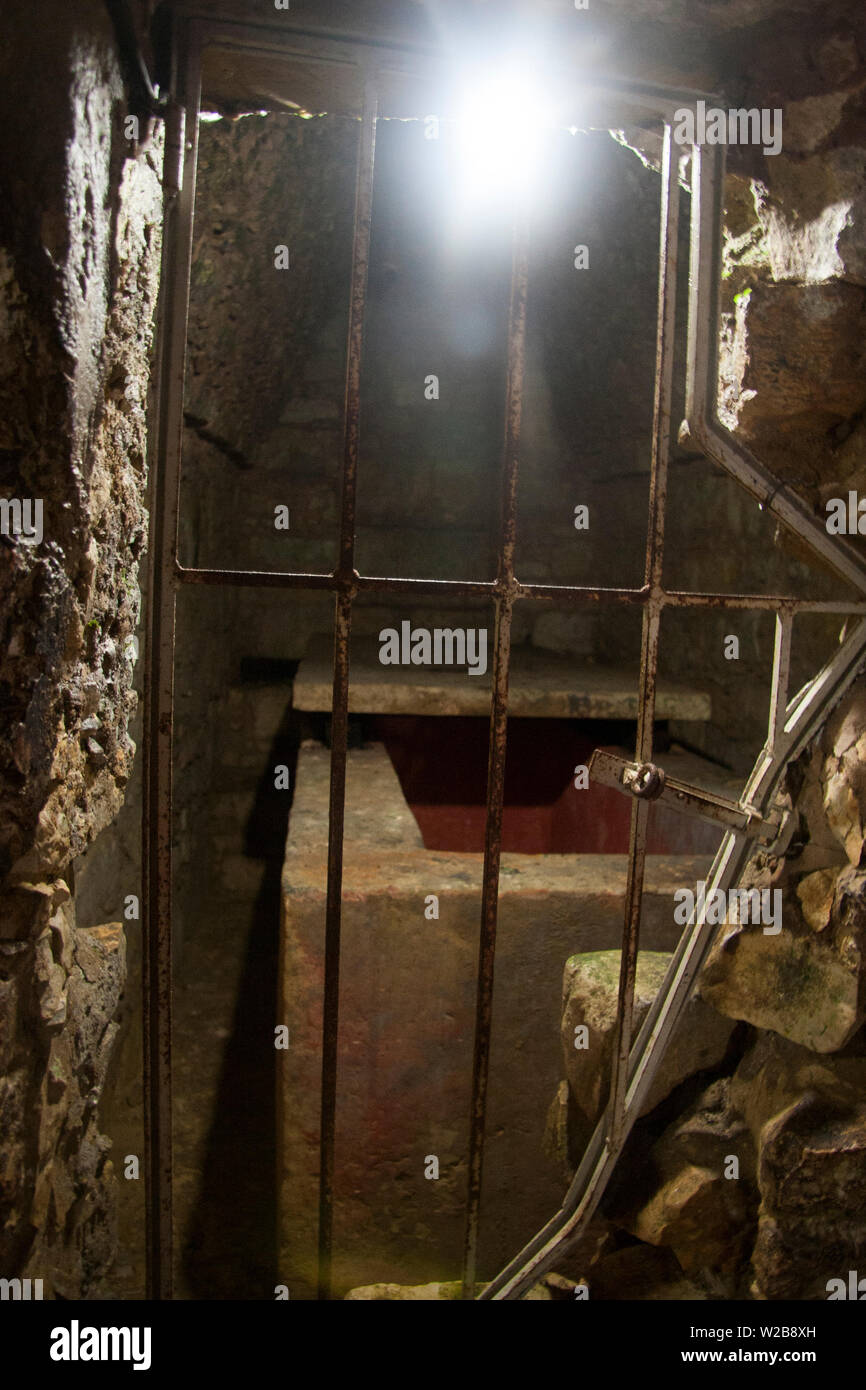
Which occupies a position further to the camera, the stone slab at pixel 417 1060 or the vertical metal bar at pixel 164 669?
the stone slab at pixel 417 1060

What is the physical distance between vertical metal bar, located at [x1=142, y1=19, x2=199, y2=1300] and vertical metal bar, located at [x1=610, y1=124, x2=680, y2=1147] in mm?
619

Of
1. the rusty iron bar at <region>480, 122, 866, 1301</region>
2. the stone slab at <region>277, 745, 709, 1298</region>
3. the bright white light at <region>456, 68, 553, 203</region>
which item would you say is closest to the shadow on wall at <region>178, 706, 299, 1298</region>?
the stone slab at <region>277, 745, 709, 1298</region>

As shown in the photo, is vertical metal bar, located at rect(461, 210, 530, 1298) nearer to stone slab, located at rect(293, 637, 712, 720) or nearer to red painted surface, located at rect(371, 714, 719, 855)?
stone slab, located at rect(293, 637, 712, 720)

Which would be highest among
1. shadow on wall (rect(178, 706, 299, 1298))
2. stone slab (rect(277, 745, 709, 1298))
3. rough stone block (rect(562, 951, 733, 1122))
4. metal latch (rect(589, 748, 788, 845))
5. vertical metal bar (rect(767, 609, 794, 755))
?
vertical metal bar (rect(767, 609, 794, 755))

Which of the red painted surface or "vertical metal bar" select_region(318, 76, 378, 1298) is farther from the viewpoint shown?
the red painted surface

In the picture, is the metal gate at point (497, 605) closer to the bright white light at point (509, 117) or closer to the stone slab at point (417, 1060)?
the bright white light at point (509, 117)

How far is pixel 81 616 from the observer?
38.3 inches

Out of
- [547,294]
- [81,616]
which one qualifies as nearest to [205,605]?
[547,294]

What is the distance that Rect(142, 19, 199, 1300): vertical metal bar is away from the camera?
1.08 meters

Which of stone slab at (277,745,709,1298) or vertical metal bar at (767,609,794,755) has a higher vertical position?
vertical metal bar at (767,609,794,755)

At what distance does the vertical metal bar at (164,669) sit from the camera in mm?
1077

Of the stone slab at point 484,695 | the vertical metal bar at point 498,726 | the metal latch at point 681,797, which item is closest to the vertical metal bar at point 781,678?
the metal latch at point 681,797

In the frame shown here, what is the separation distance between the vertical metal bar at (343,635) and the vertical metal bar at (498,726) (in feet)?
0.65

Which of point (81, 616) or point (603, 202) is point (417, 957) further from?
point (603, 202)
